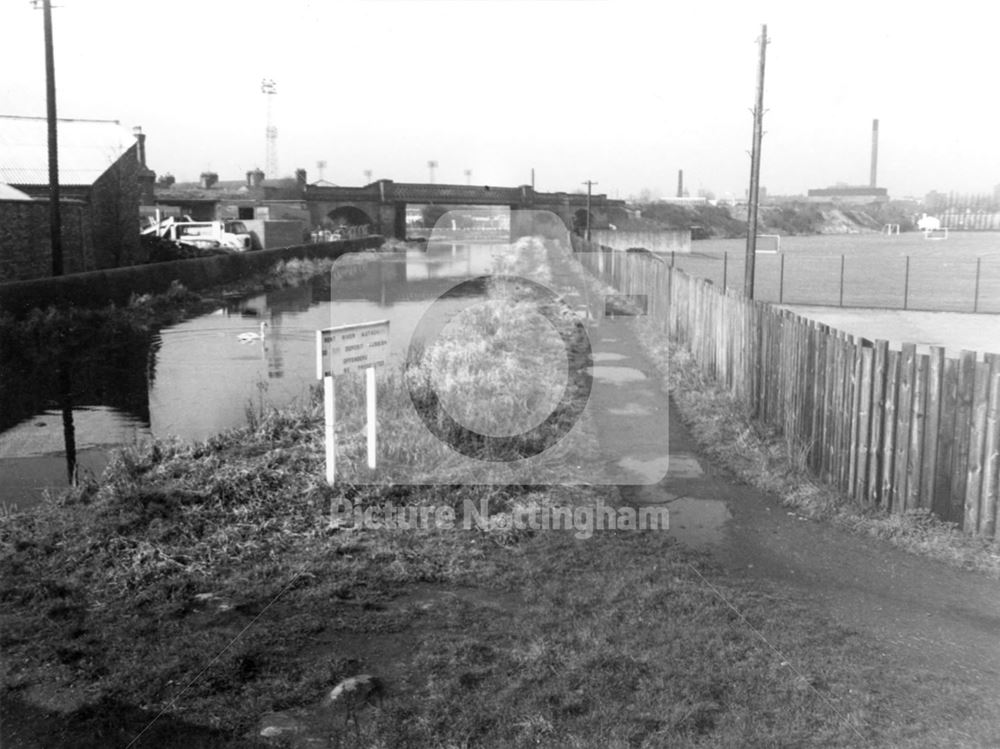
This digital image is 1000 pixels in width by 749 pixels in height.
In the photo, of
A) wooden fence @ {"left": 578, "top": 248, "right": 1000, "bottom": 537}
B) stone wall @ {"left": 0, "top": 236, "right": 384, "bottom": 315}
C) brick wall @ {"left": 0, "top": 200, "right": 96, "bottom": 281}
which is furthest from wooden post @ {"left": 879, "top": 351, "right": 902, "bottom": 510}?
brick wall @ {"left": 0, "top": 200, "right": 96, "bottom": 281}

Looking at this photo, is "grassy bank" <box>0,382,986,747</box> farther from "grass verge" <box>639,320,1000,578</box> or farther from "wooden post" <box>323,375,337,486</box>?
"grass verge" <box>639,320,1000,578</box>

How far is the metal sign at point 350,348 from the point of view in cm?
728

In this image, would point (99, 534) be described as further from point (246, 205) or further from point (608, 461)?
point (246, 205)

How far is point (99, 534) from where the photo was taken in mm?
6379

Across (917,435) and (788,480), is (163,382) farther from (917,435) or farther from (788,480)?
(917,435)

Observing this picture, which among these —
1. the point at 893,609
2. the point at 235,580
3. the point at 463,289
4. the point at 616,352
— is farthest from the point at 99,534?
the point at 463,289

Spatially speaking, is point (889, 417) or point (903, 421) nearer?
point (903, 421)

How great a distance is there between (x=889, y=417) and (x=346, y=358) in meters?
4.12

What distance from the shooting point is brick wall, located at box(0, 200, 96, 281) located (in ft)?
86.2

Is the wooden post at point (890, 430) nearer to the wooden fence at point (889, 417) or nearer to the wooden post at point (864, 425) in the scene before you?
the wooden fence at point (889, 417)

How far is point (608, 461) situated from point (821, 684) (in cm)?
470

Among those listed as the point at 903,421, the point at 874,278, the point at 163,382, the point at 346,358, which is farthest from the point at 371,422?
the point at 874,278

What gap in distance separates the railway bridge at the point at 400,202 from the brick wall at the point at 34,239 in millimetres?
51760

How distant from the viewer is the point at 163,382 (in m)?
15.2
